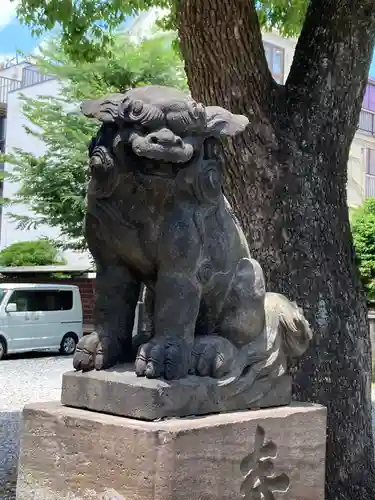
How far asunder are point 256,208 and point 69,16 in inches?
139

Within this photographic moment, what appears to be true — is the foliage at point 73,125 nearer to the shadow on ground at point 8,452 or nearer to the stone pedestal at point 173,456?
the shadow on ground at point 8,452

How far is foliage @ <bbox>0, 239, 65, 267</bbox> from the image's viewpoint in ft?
71.3

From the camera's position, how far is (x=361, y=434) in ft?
16.9

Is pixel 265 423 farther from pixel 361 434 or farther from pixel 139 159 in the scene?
pixel 361 434

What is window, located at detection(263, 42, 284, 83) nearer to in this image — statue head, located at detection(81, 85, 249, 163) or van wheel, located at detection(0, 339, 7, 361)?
van wheel, located at detection(0, 339, 7, 361)

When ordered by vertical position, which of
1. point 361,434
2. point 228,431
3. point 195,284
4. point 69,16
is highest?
point 69,16

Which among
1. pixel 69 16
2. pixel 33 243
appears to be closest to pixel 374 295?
pixel 69 16

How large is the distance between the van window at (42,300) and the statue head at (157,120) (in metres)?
12.9

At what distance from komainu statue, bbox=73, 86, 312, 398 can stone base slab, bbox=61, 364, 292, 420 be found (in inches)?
2.0

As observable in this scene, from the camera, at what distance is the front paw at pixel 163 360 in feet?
9.85

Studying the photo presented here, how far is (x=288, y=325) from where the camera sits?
11.6ft

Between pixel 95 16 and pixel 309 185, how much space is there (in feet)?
12.7

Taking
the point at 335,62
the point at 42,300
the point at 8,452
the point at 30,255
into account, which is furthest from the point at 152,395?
the point at 30,255

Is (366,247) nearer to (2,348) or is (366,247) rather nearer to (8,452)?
(2,348)
